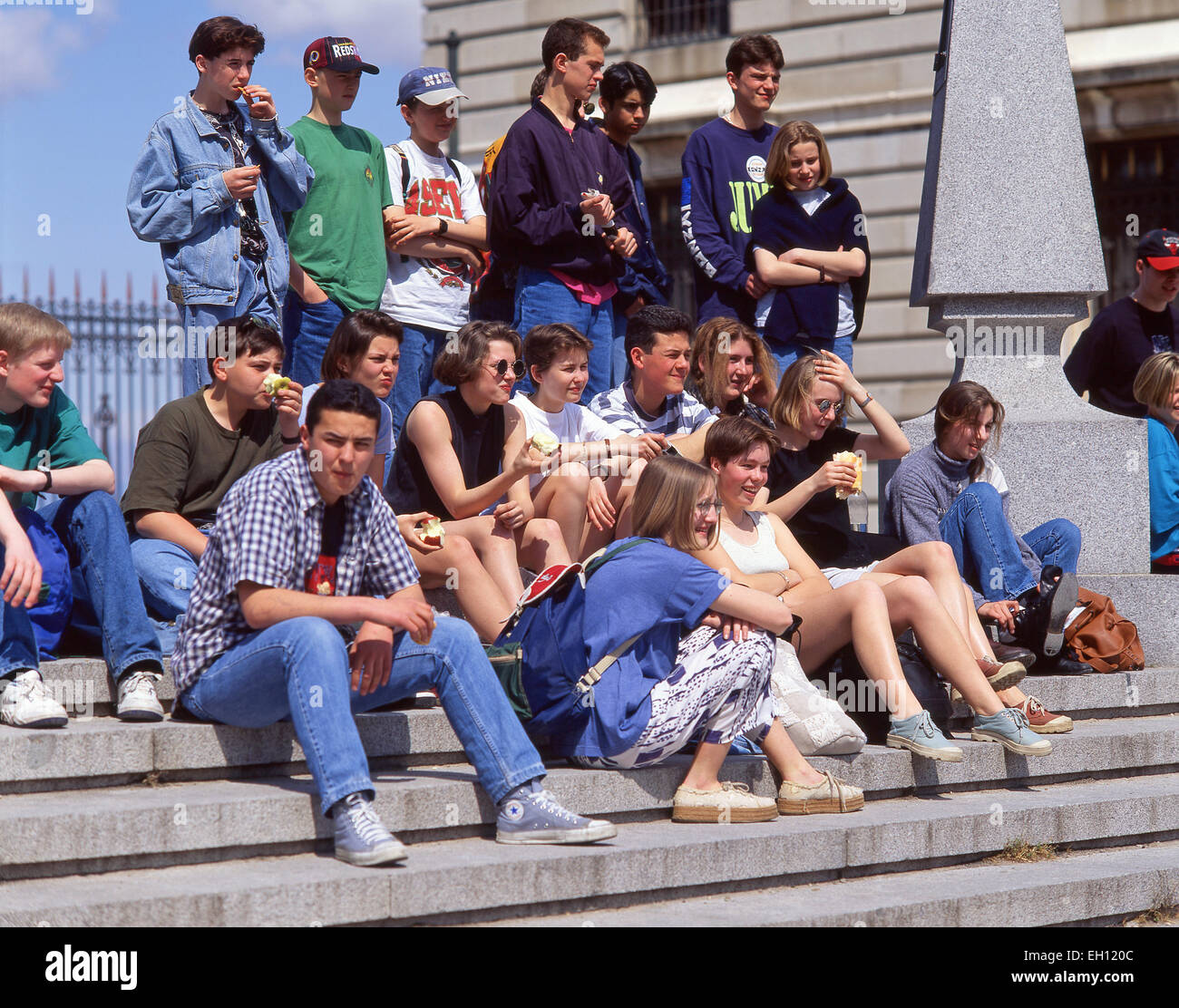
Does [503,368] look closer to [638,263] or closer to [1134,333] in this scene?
[638,263]

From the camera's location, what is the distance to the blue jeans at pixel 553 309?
7352 mm

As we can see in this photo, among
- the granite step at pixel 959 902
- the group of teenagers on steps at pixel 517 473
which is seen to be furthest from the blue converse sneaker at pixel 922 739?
the granite step at pixel 959 902

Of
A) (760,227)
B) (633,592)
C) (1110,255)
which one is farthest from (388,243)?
(1110,255)

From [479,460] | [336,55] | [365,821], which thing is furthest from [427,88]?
[365,821]

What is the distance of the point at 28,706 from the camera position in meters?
4.51

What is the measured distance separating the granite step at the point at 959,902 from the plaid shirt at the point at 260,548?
1.25 meters

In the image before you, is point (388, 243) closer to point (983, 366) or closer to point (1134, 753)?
point (983, 366)

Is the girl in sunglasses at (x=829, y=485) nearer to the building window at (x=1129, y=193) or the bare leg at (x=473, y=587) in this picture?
the bare leg at (x=473, y=587)

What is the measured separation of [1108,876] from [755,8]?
1298 centimetres

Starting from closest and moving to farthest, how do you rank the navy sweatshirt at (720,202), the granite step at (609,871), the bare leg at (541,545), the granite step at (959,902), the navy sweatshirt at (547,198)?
the granite step at (609,871) → the granite step at (959,902) → the bare leg at (541,545) → the navy sweatshirt at (547,198) → the navy sweatshirt at (720,202)

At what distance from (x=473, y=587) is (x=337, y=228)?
2359 mm

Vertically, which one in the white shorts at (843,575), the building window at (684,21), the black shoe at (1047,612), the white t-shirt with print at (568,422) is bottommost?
the black shoe at (1047,612)

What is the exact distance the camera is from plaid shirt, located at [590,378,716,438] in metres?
6.84

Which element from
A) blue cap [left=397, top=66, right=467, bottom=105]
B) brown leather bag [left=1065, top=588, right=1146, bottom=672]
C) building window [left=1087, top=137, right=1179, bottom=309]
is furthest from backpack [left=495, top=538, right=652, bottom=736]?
building window [left=1087, top=137, right=1179, bottom=309]
